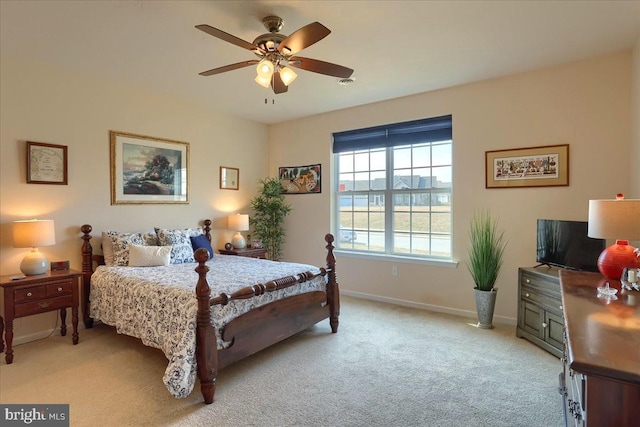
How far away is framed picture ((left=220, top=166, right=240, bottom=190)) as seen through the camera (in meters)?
5.04

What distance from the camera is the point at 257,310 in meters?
2.72

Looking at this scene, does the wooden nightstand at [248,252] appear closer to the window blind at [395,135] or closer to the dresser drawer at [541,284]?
the window blind at [395,135]

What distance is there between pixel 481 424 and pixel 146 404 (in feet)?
6.95

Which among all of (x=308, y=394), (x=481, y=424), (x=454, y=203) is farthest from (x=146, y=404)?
(x=454, y=203)

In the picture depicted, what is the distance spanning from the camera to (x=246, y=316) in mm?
2617

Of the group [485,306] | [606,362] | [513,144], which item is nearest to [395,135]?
[513,144]

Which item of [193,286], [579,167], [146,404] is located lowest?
[146,404]

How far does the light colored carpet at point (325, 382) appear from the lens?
6.92ft

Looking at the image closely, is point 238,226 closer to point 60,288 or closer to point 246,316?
point 60,288

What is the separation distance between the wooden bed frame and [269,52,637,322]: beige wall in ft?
4.50

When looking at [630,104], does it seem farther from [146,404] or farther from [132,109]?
[132,109]

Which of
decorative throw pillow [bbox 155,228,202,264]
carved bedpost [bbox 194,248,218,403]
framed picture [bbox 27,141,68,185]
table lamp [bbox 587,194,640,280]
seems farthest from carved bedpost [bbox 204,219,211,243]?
table lamp [bbox 587,194,640,280]

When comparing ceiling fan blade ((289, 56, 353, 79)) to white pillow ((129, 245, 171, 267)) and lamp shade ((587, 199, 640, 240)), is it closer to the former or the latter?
lamp shade ((587, 199, 640, 240))

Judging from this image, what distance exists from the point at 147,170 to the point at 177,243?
3.38 ft
